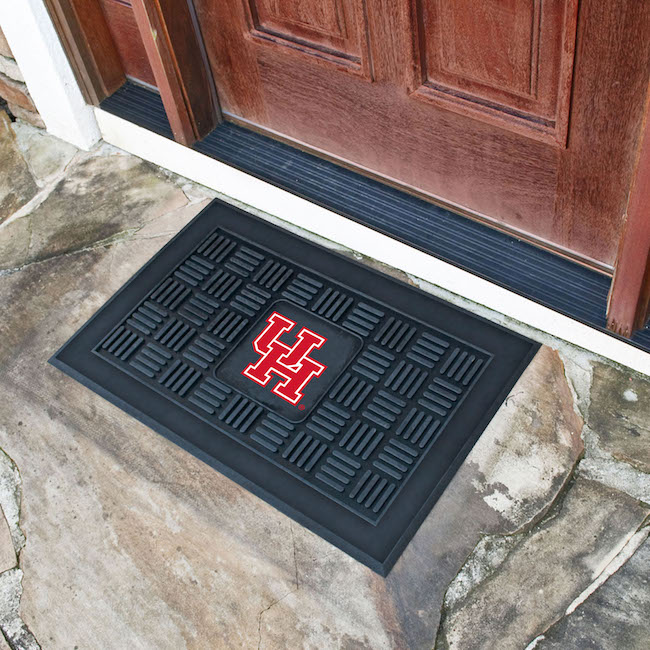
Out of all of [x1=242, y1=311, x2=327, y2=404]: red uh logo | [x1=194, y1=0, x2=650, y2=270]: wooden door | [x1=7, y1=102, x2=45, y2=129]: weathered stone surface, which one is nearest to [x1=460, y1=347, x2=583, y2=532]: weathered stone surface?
[x1=194, y1=0, x2=650, y2=270]: wooden door

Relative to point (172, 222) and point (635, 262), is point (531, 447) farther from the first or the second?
point (172, 222)

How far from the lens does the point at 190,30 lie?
2670 mm

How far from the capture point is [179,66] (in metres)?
2.71

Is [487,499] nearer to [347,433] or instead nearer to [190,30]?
[347,433]

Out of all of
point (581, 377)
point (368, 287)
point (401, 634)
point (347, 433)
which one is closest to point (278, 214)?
point (368, 287)

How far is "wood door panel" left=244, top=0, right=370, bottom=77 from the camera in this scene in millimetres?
2301

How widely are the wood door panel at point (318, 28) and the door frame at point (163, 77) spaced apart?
0.29 meters

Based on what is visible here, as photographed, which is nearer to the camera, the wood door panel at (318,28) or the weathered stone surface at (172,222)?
the wood door panel at (318,28)

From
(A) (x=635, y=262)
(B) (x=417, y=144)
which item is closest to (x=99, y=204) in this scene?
(B) (x=417, y=144)

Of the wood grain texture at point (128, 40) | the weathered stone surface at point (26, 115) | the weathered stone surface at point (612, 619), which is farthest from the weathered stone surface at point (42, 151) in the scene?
the weathered stone surface at point (612, 619)

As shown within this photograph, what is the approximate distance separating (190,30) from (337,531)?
168 centimetres

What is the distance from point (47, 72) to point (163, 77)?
56cm

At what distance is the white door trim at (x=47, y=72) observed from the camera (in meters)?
2.82

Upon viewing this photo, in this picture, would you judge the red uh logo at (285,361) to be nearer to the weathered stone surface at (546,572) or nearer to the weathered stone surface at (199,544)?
the weathered stone surface at (199,544)
